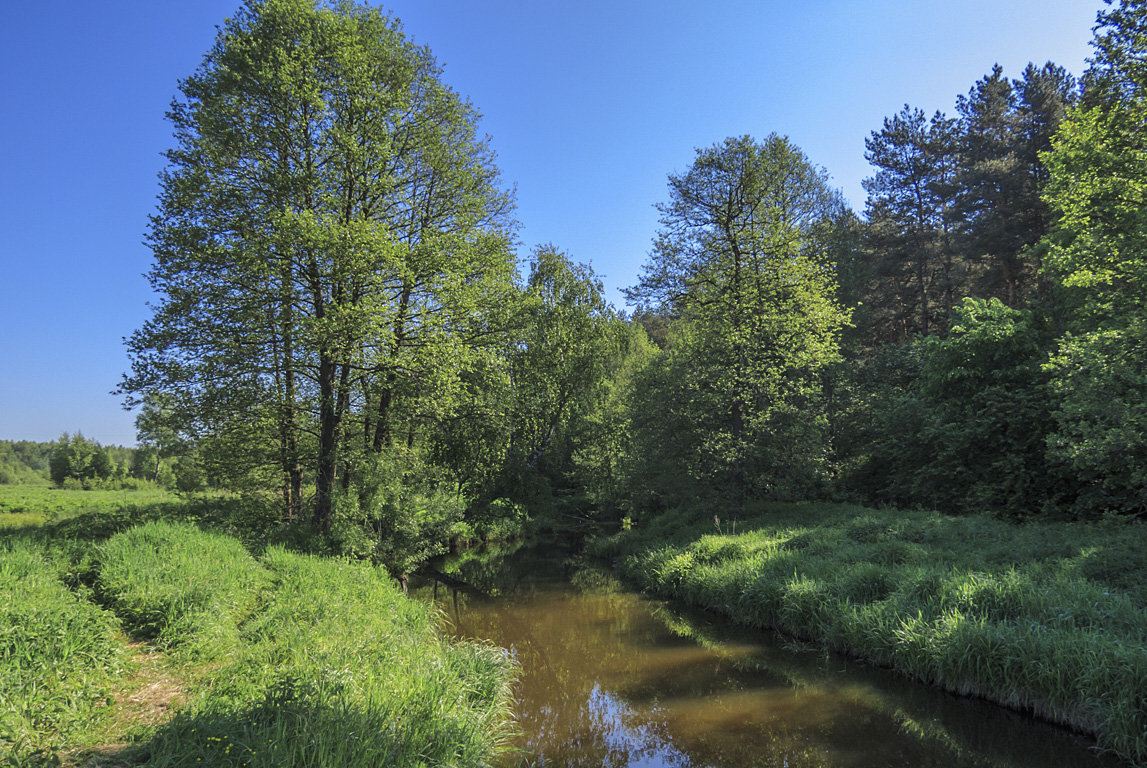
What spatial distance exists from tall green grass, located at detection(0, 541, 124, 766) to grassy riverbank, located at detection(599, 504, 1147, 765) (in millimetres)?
10685

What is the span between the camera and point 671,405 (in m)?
18.9

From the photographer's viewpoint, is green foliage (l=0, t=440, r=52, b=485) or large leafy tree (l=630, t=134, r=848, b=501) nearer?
large leafy tree (l=630, t=134, r=848, b=501)

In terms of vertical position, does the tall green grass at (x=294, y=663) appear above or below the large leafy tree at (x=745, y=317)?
below

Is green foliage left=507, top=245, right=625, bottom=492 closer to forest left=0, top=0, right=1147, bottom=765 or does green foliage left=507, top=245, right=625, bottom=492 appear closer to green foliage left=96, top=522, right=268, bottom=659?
forest left=0, top=0, right=1147, bottom=765

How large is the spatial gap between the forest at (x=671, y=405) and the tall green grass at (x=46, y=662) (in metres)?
0.25

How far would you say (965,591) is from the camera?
8523 mm

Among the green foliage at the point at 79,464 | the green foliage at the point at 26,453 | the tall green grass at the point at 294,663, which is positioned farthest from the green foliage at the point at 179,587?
the green foliage at the point at 26,453

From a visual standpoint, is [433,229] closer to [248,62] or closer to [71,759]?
[248,62]

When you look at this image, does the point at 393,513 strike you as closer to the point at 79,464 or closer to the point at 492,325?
the point at 492,325

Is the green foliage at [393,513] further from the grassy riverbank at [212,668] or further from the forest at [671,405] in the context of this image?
the grassy riverbank at [212,668]

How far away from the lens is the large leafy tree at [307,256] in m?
12.1

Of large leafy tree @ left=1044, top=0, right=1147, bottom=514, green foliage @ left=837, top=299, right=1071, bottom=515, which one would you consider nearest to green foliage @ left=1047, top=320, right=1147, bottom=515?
large leafy tree @ left=1044, top=0, right=1147, bottom=514

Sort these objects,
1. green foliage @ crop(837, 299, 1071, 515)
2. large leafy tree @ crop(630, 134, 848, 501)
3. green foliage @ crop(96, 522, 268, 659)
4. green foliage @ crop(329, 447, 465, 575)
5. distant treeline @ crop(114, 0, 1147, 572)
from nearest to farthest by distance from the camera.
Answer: green foliage @ crop(96, 522, 268, 659) < distant treeline @ crop(114, 0, 1147, 572) < green foliage @ crop(329, 447, 465, 575) < green foliage @ crop(837, 299, 1071, 515) < large leafy tree @ crop(630, 134, 848, 501)

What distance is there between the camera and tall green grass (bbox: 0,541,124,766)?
405 centimetres
